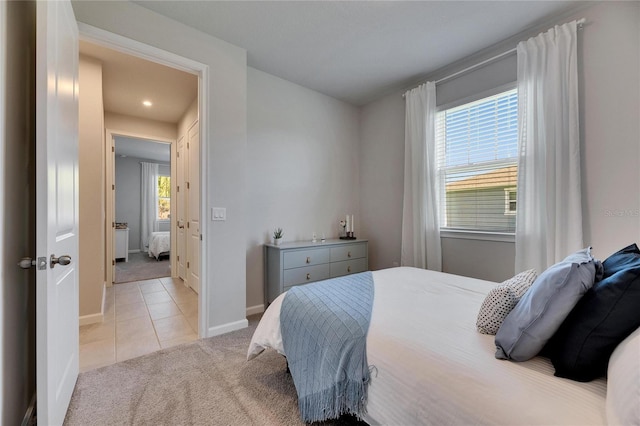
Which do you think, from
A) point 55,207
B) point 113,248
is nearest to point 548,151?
point 55,207

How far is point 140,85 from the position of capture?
330 cm

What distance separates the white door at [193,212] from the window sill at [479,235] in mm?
3127

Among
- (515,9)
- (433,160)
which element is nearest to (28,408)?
(433,160)

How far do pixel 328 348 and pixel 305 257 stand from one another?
1777 mm

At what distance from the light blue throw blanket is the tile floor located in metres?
1.47

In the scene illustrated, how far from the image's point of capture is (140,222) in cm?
761

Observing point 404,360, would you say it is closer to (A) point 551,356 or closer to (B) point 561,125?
(A) point 551,356

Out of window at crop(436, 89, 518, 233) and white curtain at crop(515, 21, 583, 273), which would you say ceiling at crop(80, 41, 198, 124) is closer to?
window at crop(436, 89, 518, 233)

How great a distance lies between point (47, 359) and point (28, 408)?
1.97 ft

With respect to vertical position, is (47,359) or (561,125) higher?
(561,125)

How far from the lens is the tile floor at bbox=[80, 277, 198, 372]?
2201mm

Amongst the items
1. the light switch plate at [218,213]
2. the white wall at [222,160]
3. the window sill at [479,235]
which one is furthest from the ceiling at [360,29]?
the window sill at [479,235]

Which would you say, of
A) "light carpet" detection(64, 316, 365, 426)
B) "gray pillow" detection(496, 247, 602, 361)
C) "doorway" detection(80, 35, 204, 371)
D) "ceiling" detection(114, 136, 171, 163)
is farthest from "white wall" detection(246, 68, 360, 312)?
"ceiling" detection(114, 136, 171, 163)

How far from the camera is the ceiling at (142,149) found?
5832 mm
